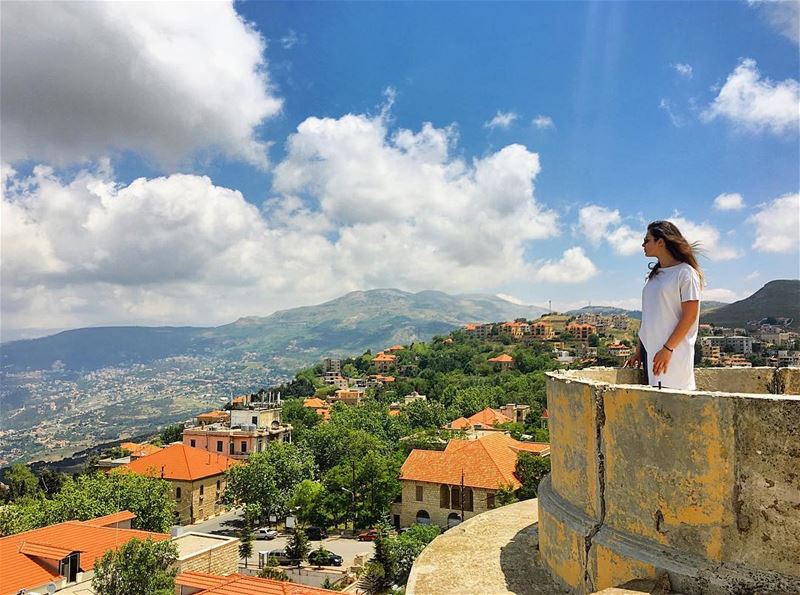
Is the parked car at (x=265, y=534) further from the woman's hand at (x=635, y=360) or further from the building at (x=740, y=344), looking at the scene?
the building at (x=740, y=344)

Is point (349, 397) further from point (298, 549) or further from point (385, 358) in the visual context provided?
point (298, 549)

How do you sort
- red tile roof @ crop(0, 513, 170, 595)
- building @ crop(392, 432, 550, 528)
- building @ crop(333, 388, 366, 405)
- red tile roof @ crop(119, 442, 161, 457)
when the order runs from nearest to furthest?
red tile roof @ crop(0, 513, 170, 595) → building @ crop(392, 432, 550, 528) → red tile roof @ crop(119, 442, 161, 457) → building @ crop(333, 388, 366, 405)

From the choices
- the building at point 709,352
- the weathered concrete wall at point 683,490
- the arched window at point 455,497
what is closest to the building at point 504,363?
the building at point 709,352

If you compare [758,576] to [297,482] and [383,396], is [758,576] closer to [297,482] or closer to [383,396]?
[297,482]

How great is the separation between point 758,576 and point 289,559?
108 feet

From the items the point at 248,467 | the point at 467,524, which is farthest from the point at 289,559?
the point at 467,524

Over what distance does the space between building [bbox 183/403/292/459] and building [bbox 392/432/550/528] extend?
2363cm

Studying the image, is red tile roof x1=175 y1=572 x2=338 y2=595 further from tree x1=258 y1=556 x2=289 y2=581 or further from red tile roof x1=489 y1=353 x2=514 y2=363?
red tile roof x1=489 y1=353 x2=514 y2=363

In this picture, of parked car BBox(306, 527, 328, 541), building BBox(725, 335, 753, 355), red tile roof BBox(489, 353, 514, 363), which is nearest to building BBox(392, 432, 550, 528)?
parked car BBox(306, 527, 328, 541)

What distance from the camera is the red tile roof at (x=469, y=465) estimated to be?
3417 centimetres

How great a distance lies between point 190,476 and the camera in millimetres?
44312

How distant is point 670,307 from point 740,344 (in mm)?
141853

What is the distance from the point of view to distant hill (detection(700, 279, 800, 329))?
172m

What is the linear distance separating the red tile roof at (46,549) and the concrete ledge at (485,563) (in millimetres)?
18825
